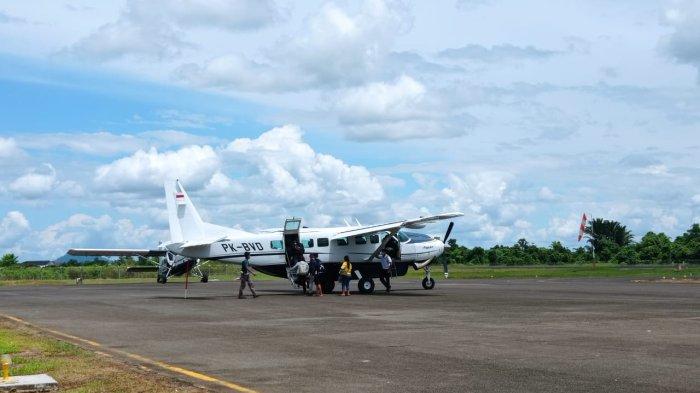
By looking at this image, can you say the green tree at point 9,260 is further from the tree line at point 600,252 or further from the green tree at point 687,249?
the green tree at point 687,249

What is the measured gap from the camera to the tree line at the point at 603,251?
95938mm

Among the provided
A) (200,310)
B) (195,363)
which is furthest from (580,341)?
(200,310)

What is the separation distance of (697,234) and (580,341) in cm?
10054

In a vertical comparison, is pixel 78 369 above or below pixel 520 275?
below

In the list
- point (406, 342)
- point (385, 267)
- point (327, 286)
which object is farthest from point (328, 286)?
point (406, 342)

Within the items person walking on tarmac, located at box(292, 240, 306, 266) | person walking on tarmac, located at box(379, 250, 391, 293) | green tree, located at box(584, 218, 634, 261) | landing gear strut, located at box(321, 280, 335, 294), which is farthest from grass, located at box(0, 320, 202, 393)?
green tree, located at box(584, 218, 634, 261)

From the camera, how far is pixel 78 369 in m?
12.0

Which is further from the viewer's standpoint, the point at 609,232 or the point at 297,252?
the point at 609,232

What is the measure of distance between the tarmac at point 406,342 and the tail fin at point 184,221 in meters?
9.68

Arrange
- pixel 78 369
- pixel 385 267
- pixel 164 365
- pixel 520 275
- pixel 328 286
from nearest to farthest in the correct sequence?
pixel 78 369 < pixel 164 365 < pixel 385 267 < pixel 328 286 < pixel 520 275

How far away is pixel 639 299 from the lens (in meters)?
28.5

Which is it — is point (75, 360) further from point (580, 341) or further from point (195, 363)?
point (580, 341)

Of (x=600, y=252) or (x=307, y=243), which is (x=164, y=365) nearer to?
(x=307, y=243)

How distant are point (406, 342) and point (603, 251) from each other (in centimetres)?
10402
